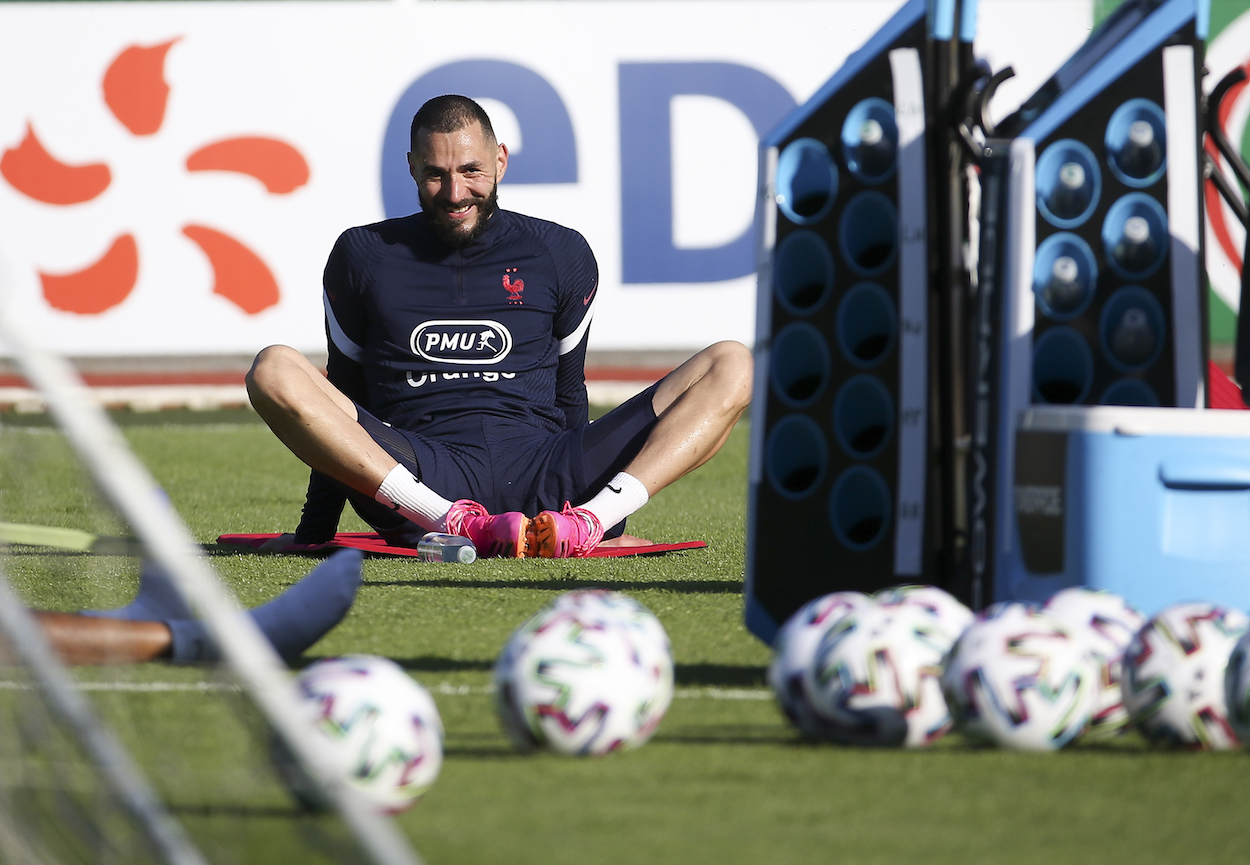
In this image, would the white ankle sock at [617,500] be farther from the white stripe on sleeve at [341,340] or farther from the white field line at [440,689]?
the white field line at [440,689]

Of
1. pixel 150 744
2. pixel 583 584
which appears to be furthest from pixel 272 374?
pixel 150 744

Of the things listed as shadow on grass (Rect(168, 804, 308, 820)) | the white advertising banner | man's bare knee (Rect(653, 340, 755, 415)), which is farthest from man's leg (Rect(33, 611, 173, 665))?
the white advertising banner

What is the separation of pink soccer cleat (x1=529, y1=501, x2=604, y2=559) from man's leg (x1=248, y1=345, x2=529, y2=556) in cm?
4

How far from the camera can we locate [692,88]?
1186 cm

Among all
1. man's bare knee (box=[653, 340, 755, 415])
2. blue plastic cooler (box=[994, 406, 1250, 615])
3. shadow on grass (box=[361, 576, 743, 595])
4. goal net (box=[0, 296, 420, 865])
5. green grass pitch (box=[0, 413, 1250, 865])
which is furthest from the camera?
man's bare knee (box=[653, 340, 755, 415])

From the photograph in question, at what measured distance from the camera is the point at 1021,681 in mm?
2361

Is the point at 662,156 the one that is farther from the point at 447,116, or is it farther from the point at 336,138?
the point at 447,116

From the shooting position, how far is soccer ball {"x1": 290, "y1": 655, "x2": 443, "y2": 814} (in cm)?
211

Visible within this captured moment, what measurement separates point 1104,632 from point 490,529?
2.53 metres

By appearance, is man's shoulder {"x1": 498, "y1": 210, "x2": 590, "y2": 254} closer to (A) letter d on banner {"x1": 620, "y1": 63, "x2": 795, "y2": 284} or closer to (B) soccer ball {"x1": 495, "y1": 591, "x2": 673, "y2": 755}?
(B) soccer ball {"x1": 495, "y1": 591, "x2": 673, "y2": 755}

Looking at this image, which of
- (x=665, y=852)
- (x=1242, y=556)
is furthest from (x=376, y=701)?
(x=1242, y=556)

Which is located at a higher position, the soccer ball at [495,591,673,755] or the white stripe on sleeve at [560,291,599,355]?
the white stripe on sleeve at [560,291,599,355]

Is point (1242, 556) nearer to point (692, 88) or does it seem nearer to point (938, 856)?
point (938, 856)

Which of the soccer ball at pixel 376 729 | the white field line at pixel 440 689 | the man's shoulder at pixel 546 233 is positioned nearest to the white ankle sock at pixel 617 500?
the man's shoulder at pixel 546 233
